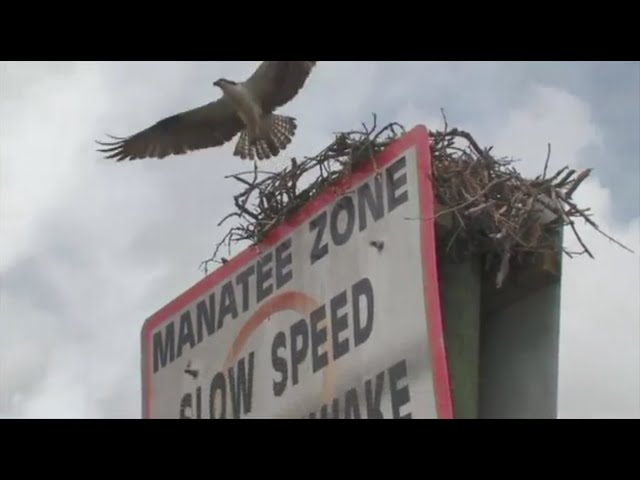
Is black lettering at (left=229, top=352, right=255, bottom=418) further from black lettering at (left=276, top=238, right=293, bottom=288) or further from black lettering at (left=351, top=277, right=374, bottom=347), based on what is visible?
black lettering at (left=351, top=277, right=374, bottom=347)

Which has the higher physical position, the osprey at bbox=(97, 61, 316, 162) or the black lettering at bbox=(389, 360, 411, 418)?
the osprey at bbox=(97, 61, 316, 162)

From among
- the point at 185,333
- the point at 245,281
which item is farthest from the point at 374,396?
the point at 185,333

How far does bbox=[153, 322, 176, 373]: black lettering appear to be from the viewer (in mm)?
7387

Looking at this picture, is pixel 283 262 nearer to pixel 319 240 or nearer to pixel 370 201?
pixel 319 240

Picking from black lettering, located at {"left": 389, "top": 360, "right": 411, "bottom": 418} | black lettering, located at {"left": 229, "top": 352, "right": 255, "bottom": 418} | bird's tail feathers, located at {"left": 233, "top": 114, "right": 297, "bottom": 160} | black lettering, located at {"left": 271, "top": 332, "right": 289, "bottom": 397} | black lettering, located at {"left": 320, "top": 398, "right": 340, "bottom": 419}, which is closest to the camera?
black lettering, located at {"left": 389, "top": 360, "right": 411, "bottom": 418}

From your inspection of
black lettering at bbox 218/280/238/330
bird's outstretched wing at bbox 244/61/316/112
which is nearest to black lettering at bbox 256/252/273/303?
black lettering at bbox 218/280/238/330

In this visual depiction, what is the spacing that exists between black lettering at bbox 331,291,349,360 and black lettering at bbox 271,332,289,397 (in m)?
0.46

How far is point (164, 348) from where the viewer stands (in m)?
7.46

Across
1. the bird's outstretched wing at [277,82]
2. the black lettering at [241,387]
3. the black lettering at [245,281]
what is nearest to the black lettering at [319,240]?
the black lettering at [245,281]

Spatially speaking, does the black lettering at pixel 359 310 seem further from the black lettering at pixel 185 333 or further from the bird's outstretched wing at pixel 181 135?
the bird's outstretched wing at pixel 181 135

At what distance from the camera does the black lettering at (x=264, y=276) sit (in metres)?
6.62

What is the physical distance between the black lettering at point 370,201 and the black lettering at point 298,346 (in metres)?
0.66

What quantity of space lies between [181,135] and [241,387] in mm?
2556
